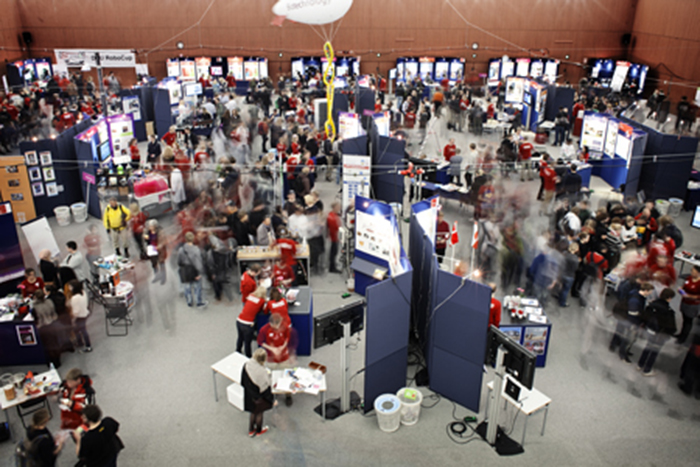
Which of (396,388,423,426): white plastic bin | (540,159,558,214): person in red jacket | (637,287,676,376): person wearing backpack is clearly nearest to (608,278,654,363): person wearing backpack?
(637,287,676,376): person wearing backpack

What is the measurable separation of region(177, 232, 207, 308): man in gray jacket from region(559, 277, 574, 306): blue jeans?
19.2ft

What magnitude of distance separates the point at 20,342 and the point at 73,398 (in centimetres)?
219

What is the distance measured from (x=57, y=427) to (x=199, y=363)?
73.8 inches

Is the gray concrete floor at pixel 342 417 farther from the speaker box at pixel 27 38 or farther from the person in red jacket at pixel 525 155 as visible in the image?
the speaker box at pixel 27 38

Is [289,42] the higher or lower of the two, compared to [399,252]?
higher

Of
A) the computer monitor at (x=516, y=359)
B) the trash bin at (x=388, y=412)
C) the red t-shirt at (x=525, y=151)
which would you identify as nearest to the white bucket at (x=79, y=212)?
the trash bin at (x=388, y=412)

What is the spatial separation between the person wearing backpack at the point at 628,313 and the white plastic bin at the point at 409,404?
10.3 feet

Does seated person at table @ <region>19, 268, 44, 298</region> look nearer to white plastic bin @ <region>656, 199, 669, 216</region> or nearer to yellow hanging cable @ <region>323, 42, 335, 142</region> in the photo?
yellow hanging cable @ <region>323, 42, 335, 142</region>

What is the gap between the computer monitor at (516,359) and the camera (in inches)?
218

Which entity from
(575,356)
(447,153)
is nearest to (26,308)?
(575,356)

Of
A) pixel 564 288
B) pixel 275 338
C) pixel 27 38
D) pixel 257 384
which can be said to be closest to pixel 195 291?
pixel 275 338

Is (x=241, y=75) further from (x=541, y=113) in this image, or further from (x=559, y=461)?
(x=559, y=461)

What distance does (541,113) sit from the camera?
20547 millimetres

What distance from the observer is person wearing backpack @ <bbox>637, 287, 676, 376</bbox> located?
6922mm
